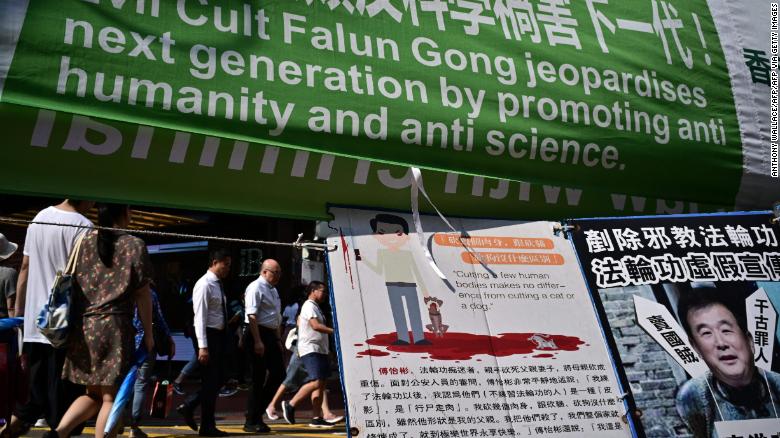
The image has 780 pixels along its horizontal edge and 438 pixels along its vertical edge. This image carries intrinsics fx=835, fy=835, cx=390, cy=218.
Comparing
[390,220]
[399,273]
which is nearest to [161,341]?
[390,220]

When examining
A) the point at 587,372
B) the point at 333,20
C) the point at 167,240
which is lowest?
the point at 587,372

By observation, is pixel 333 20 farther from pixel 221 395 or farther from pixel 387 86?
pixel 221 395

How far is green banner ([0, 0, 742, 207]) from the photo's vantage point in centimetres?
263

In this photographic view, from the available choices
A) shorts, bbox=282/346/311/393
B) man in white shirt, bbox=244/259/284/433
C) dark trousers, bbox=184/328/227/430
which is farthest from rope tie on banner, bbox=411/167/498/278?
shorts, bbox=282/346/311/393

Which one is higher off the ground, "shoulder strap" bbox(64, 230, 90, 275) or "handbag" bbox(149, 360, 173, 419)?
"shoulder strap" bbox(64, 230, 90, 275)

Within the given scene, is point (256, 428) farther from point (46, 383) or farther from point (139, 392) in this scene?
point (46, 383)

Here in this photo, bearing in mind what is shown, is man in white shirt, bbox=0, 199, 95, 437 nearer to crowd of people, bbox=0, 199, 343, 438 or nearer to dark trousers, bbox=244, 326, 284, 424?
crowd of people, bbox=0, 199, 343, 438

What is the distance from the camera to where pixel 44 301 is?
4.28 metres

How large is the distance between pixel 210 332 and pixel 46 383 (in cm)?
199

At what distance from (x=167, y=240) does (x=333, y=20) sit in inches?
427

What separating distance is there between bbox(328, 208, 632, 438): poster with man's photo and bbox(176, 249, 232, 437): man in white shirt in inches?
137

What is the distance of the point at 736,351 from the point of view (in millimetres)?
3314

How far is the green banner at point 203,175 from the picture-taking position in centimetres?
259

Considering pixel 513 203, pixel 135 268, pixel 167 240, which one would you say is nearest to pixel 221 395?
pixel 167 240
